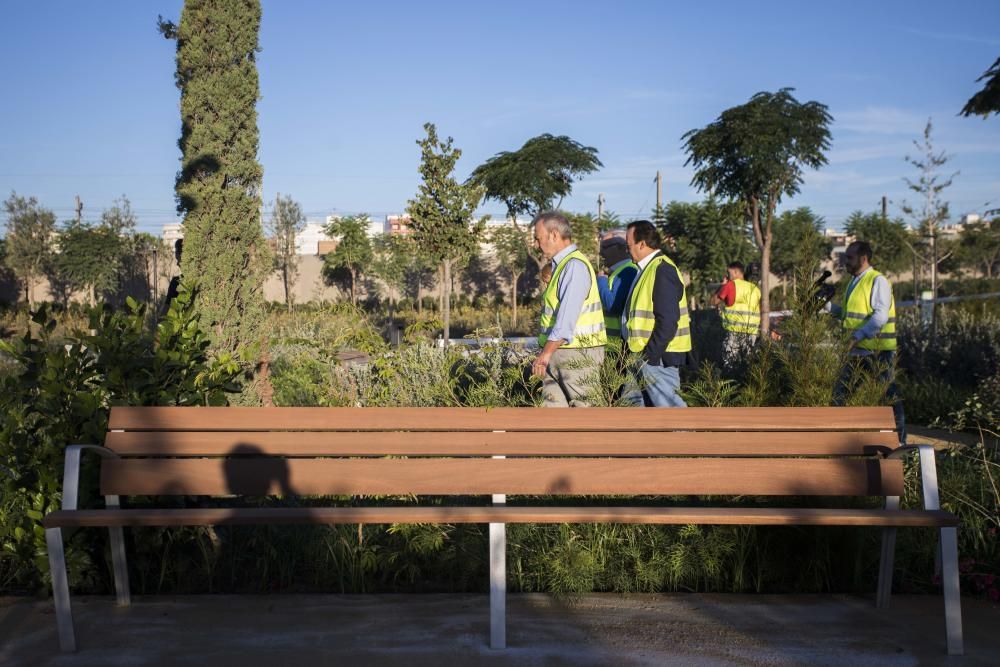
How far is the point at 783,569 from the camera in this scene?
4078mm

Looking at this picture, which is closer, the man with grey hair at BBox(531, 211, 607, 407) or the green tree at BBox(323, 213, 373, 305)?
the man with grey hair at BBox(531, 211, 607, 407)

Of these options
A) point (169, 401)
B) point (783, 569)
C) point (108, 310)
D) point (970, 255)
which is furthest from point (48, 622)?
point (970, 255)

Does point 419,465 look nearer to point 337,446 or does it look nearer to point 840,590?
point 337,446

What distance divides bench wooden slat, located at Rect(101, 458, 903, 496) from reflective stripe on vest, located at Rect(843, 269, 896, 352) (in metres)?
3.28

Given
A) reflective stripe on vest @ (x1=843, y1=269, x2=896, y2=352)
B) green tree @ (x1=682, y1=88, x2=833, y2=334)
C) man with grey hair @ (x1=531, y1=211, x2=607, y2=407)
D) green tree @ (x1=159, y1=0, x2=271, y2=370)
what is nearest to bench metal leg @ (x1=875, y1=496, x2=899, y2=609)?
man with grey hair @ (x1=531, y1=211, x2=607, y2=407)

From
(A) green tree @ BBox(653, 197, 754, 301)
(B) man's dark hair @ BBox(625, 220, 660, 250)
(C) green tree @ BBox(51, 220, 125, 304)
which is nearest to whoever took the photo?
(B) man's dark hair @ BBox(625, 220, 660, 250)

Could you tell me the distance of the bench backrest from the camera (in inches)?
143

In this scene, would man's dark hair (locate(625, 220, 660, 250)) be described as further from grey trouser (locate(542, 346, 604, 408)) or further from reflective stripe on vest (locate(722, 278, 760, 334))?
reflective stripe on vest (locate(722, 278, 760, 334))

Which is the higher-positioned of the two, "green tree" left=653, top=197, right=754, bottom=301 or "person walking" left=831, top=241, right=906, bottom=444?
"green tree" left=653, top=197, right=754, bottom=301

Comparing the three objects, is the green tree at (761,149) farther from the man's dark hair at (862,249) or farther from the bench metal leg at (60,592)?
the bench metal leg at (60,592)

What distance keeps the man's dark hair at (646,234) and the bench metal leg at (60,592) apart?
397 centimetres

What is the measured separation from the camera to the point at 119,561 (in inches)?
150

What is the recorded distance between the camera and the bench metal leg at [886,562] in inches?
145

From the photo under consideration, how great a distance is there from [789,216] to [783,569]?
4373cm
